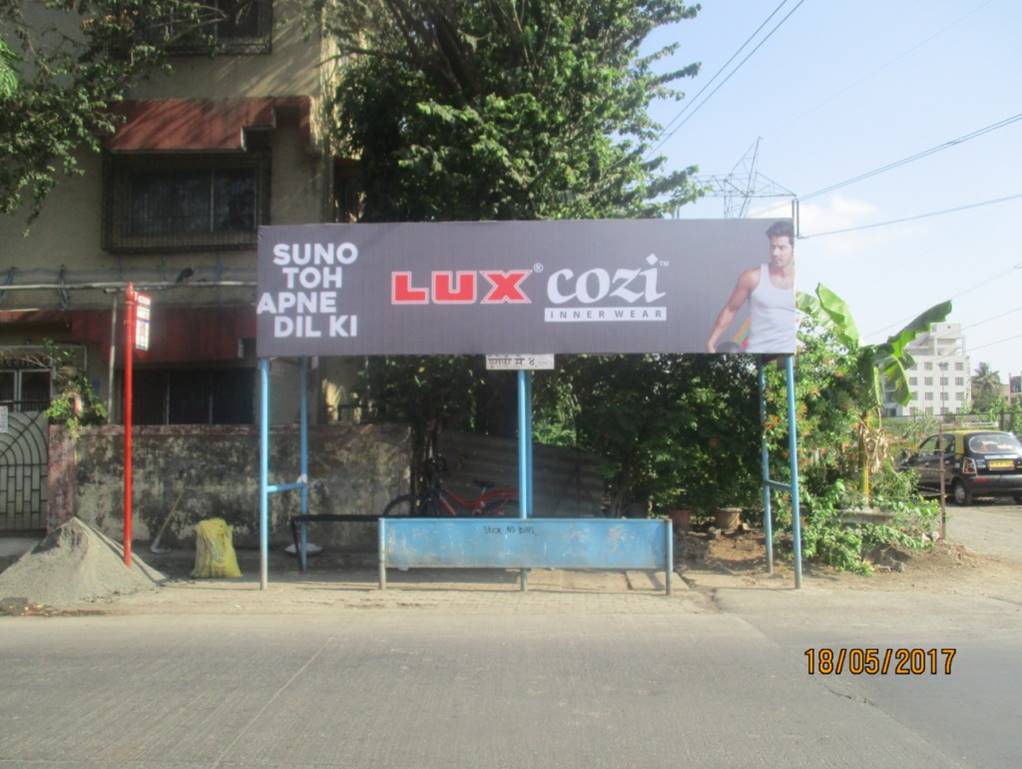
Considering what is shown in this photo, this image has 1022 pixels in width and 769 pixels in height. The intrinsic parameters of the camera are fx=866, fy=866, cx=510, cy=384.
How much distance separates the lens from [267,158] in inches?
561

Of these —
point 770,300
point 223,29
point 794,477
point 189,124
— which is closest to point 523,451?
point 794,477

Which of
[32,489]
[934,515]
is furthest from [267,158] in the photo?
[934,515]

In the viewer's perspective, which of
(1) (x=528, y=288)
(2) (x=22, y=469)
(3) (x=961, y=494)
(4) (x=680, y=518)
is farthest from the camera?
(3) (x=961, y=494)

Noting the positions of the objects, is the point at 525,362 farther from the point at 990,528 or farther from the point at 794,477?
the point at 990,528

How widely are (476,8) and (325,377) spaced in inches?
Result: 241

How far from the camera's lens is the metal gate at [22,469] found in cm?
1315

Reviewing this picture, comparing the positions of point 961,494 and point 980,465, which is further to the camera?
A: point 961,494

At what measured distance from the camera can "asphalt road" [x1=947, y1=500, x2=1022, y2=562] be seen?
12695 millimetres

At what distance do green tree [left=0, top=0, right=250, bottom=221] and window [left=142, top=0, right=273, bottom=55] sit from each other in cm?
3

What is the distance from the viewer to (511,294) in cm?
961

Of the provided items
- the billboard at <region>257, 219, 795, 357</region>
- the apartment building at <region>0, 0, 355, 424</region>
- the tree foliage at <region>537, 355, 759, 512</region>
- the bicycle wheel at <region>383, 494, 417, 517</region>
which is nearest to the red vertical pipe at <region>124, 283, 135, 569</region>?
the billboard at <region>257, 219, 795, 357</region>
